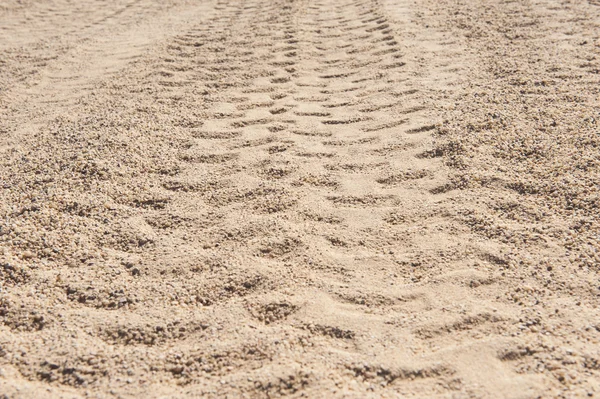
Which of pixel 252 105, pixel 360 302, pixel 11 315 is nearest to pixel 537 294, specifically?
pixel 360 302

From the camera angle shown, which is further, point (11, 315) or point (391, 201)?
point (391, 201)

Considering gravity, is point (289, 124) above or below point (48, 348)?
above

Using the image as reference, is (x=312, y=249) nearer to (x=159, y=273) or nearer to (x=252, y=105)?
(x=159, y=273)

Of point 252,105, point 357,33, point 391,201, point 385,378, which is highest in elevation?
point 357,33

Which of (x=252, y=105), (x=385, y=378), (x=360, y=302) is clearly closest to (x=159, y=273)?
(x=360, y=302)

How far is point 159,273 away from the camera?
2.08 m

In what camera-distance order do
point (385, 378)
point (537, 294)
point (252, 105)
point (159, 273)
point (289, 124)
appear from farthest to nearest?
point (252, 105) → point (289, 124) → point (159, 273) → point (537, 294) → point (385, 378)

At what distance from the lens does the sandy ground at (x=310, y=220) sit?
168 centimetres

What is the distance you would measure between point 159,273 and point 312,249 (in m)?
0.61

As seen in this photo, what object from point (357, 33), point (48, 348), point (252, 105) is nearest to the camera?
point (48, 348)

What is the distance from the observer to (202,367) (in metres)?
1.69

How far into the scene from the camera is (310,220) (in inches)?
92.2

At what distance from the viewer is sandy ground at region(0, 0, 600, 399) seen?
5.52 ft

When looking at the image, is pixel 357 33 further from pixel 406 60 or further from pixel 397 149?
pixel 397 149
